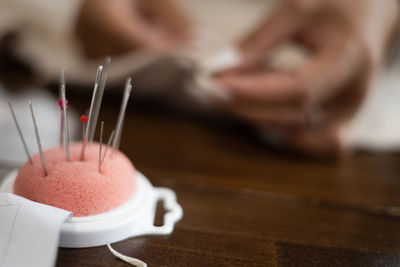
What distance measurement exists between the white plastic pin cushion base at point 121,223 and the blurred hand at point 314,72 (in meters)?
0.35

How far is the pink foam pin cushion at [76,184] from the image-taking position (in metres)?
0.37

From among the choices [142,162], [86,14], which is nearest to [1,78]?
[86,14]

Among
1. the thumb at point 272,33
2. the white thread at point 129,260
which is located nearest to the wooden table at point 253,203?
the white thread at point 129,260

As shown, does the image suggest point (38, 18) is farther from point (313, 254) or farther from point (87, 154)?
point (313, 254)

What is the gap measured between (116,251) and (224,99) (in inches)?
18.7

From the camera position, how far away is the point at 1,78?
1042mm

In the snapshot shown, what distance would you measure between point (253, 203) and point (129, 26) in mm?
594

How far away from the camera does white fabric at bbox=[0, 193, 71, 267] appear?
32 cm

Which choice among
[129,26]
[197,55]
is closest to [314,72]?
[197,55]

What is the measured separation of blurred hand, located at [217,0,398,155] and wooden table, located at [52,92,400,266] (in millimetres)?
72

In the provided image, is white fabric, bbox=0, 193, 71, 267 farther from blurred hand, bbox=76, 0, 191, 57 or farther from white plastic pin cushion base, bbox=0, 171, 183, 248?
blurred hand, bbox=76, 0, 191, 57

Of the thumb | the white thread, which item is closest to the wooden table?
the white thread

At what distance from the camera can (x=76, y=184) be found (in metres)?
0.37

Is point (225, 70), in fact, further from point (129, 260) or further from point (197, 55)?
point (129, 260)
